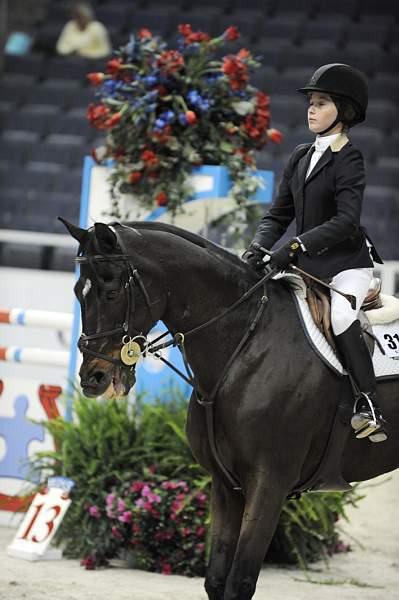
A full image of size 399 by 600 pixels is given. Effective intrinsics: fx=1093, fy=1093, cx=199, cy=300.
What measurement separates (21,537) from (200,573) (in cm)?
92

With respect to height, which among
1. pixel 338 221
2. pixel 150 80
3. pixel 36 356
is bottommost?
pixel 36 356

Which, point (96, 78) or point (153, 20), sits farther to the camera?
point (153, 20)

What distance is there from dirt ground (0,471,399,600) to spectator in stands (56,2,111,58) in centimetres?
752

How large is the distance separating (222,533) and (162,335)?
0.70 meters

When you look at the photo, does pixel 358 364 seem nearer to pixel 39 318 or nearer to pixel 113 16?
pixel 39 318

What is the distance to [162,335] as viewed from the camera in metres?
3.58

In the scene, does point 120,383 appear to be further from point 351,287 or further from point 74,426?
point 74,426

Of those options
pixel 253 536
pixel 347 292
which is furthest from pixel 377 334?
pixel 253 536

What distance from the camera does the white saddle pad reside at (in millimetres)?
3717

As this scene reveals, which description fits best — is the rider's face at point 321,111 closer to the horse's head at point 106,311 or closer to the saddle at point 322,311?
the saddle at point 322,311

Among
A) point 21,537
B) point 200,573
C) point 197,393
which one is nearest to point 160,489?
point 200,573

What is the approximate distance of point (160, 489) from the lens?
5176 millimetres

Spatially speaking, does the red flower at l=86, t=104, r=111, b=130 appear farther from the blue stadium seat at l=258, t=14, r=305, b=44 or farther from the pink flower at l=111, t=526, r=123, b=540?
the blue stadium seat at l=258, t=14, r=305, b=44

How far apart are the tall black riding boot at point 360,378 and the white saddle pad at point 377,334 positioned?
5 cm
